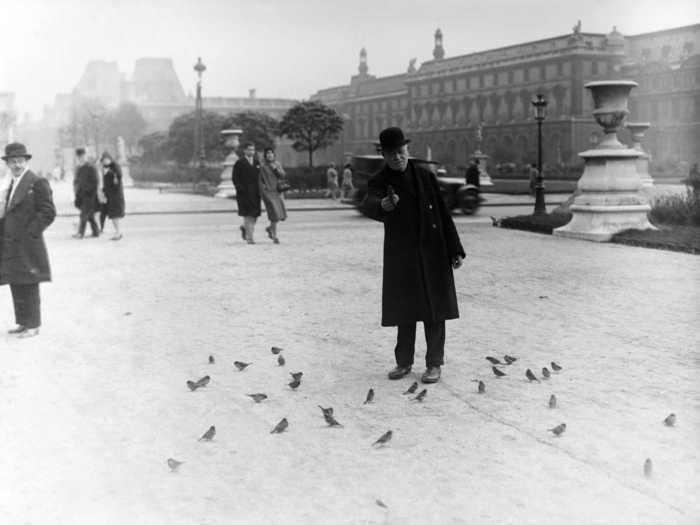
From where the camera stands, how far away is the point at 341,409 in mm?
4812

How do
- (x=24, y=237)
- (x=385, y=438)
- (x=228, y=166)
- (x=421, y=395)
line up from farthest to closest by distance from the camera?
(x=228, y=166) → (x=24, y=237) → (x=421, y=395) → (x=385, y=438)

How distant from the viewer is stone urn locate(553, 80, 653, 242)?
14.3 metres

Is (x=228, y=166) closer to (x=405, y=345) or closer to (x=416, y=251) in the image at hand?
(x=405, y=345)

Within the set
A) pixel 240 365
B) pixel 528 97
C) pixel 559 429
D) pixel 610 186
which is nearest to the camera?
pixel 559 429

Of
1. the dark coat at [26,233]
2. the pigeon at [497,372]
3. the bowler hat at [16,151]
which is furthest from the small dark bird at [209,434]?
the bowler hat at [16,151]

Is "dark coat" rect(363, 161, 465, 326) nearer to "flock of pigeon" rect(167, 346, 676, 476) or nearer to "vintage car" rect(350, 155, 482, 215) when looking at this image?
"flock of pigeon" rect(167, 346, 676, 476)

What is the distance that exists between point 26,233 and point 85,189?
822cm

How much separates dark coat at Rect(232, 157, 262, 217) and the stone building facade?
47117 mm

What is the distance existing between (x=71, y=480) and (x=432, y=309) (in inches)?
91.0

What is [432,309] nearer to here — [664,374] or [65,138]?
[664,374]

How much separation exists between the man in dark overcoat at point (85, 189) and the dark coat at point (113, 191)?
0.17 meters

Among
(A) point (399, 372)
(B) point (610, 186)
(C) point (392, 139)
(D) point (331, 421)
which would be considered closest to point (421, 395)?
(A) point (399, 372)

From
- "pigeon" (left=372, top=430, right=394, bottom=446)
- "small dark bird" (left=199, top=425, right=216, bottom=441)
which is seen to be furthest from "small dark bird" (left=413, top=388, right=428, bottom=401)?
"small dark bird" (left=199, top=425, right=216, bottom=441)

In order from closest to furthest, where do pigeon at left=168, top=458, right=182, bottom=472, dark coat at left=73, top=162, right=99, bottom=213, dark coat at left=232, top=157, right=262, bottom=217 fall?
pigeon at left=168, top=458, right=182, bottom=472 < dark coat at left=232, top=157, right=262, bottom=217 < dark coat at left=73, top=162, right=99, bottom=213
